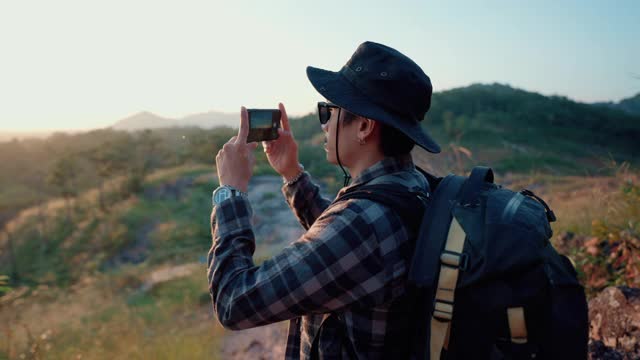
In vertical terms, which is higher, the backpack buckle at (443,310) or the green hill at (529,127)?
the backpack buckle at (443,310)

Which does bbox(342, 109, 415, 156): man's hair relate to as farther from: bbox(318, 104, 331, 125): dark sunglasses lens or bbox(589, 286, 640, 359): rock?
bbox(589, 286, 640, 359): rock

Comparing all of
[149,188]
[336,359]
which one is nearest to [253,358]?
[336,359]

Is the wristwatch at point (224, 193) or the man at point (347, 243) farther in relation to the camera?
the wristwatch at point (224, 193)

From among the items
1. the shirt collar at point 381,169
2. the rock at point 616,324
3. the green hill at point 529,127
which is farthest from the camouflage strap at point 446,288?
the green hill at point 529,127

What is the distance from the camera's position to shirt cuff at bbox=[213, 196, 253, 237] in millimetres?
1383

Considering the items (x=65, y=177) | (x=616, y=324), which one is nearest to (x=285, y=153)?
(x=616, y=324)

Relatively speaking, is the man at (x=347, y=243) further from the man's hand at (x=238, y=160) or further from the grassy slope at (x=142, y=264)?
the grassy slope at (x=142, y=264)

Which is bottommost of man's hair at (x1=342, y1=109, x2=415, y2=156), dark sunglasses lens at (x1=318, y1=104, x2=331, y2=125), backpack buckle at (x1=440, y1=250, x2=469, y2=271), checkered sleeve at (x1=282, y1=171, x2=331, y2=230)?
checkered sleeve at (x1=282, y1=171, x2=331, y2=230)

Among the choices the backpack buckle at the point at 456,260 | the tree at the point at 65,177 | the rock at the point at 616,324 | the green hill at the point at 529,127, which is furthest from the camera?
the green hill at the point at 529,127

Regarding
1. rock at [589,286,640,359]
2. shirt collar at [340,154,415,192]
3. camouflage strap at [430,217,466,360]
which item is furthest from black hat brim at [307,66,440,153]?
rock at [589,286,640,359]

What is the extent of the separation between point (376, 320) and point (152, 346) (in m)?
3.22

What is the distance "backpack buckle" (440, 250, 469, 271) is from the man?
133 mm

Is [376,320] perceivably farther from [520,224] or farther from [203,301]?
[203,301]

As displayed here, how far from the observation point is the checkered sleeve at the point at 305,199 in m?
2.02
